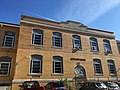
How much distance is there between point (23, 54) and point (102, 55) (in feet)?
43.4

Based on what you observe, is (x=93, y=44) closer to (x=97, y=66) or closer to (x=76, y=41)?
(x=76, y=41)

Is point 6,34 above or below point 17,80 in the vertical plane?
above

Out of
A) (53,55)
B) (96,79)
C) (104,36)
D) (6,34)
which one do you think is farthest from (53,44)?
(104,36)

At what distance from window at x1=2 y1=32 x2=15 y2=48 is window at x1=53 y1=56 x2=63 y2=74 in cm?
626

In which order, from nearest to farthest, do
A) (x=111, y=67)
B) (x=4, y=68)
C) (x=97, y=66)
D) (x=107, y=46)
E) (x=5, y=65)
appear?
1. (x=4, y=68)
2. (x=5, y=65)
3. (x=97, y=66)
4. (x=111, y=67)
5. (x=107, y=46)

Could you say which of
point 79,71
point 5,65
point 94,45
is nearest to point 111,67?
point 94,45

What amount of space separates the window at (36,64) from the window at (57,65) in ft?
6.68

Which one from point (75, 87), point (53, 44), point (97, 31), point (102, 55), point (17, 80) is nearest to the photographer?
point (17, 80)

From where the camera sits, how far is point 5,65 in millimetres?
16062

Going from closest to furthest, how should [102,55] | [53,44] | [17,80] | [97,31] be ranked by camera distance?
[17,80], [53,44], [102,55], [97,31]

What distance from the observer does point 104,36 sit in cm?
2369

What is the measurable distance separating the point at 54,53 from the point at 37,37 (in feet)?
11.1

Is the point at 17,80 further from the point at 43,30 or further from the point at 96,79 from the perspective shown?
the point at 96,79

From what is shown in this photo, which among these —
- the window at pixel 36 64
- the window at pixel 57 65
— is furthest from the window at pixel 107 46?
the window at pixel 36 64
